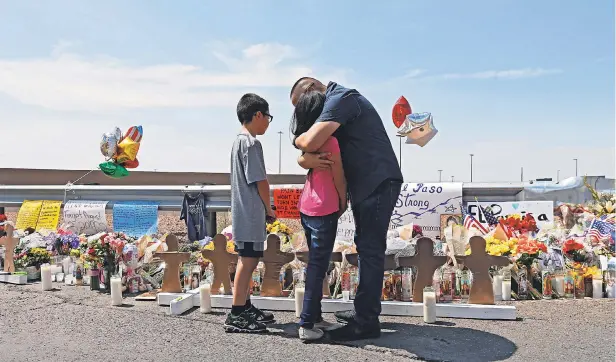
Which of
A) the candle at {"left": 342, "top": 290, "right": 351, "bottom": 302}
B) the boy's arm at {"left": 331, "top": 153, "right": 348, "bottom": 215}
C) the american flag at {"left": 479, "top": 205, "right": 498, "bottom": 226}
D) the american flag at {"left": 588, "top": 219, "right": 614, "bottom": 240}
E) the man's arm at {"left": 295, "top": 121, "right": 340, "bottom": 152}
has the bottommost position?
the candle at {"left": 342, "top": 290, "right": 351, "bottom": 302}

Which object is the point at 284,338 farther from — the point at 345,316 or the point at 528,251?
the point at 528,251

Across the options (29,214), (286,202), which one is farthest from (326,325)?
(29,214)

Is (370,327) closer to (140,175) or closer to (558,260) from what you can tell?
(558,260)

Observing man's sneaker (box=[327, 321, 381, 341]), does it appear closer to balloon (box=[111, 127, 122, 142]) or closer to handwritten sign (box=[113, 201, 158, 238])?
handwritten sign (box=[113, 201, 158, 238])

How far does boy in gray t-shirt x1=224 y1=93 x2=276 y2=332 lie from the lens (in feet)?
15.4

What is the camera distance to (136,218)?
28.1ft

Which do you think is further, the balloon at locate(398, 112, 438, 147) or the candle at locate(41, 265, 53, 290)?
the balloon at locate(398, 112, 438, 147)

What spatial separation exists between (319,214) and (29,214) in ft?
22.3

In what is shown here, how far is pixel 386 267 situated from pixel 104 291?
3.04m

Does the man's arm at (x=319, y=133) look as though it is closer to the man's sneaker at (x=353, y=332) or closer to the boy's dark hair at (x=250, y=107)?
the boy's dark hair at (x=250, y=107)

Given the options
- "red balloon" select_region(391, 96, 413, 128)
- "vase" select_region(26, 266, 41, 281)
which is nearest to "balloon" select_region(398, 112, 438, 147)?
"red balloon" select_region(391, 96, 413, 128)

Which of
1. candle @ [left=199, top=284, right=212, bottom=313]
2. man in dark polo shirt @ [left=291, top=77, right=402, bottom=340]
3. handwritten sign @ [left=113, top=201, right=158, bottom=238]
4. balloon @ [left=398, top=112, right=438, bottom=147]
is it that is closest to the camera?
man in dark polo shirt @ [left=291, top=77, right=402, bottom=340]

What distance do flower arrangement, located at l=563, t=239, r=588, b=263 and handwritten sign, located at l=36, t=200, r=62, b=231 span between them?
7.03 metres

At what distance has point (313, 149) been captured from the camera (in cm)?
424
